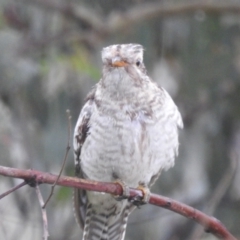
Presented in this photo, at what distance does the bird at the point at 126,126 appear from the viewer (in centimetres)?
346

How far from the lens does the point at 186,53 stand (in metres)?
5.55

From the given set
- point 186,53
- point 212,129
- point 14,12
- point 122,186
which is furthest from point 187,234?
point 122,186

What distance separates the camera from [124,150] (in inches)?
136

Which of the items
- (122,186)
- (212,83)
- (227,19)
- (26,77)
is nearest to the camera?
(122,186)

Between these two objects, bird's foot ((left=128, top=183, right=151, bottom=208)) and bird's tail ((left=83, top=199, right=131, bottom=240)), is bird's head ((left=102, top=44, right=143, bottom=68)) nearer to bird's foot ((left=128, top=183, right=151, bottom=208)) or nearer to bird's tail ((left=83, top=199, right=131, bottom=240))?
bird's foot ((left=128, top=183, right=151, bottom=208))

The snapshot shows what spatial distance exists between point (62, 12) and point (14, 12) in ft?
1.29

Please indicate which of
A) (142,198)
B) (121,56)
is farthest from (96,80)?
(142,198)

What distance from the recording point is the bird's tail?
4.01 meters

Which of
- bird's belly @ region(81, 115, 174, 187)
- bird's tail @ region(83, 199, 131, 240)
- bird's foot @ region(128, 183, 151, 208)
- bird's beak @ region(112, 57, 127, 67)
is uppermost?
bird's beak @ region(112, 57, 127, 67)

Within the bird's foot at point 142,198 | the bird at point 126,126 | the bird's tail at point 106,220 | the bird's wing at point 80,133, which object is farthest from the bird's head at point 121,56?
the bird's tail at point 106,220

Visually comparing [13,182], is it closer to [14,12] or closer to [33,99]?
[33,99]

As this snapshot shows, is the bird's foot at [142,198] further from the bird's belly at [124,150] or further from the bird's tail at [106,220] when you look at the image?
the bird's tail at [106,220]

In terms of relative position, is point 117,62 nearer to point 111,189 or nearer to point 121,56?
point 121,56

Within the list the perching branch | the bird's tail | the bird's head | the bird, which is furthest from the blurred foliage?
the perching branch
